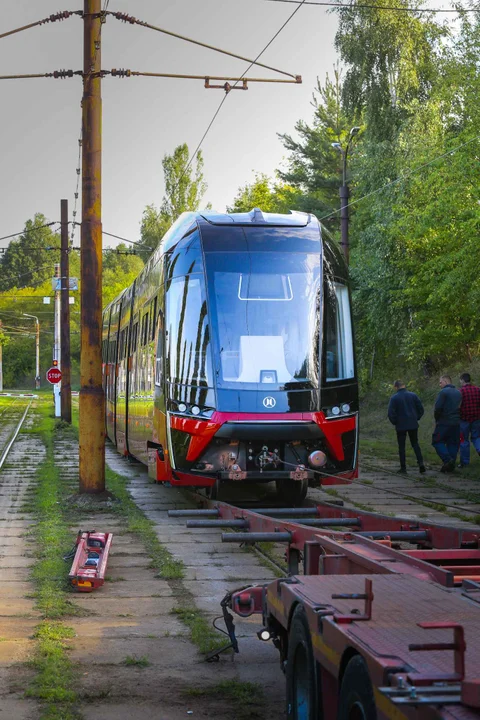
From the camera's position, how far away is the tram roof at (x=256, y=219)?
561 inches

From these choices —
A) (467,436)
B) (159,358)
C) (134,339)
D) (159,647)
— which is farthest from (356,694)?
(467,436)

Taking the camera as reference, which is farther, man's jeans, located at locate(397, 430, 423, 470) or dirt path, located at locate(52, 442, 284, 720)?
man's jeans, located at locate(397, 430, 423, 470)

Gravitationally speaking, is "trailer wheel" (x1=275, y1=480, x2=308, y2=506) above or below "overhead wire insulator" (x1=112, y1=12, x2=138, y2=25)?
below

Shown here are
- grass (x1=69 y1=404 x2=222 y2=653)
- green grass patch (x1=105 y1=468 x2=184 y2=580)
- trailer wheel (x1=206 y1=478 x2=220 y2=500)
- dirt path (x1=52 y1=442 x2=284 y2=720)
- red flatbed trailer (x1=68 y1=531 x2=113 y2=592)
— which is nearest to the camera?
dirt path (x1=52 y1=442 x2=284 y2=720)

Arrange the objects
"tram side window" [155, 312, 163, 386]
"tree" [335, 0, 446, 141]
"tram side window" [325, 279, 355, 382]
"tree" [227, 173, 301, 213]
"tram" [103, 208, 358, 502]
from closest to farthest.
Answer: "tram" [103, 208, 358, 502] < "tram side window" [325, 279, 355, 382] < "tram side window" [155, 312, 163, 386] < "tree" [335, 0, 446, 141] < "tree" [227, 173, 301, 213]

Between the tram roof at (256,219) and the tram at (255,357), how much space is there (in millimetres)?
19

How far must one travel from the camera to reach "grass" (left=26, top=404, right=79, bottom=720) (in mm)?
5938

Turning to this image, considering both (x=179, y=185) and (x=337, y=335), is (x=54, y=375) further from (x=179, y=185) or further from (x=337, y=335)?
(x=179, y=185)

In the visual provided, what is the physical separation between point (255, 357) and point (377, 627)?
9.31 metres

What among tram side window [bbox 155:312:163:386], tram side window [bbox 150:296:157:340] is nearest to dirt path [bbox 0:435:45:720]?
tram side window [bbox 155:312:163:386]

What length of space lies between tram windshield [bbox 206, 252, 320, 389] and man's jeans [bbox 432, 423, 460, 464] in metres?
7.19

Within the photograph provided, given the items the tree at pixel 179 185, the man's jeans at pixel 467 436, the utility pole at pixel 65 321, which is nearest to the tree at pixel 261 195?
the tree at pixel 179 185

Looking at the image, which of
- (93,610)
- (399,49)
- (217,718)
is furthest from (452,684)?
(399,49)

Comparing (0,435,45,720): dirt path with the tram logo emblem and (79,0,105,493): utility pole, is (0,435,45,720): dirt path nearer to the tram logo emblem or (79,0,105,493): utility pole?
(79,0,105,493): utility pole
